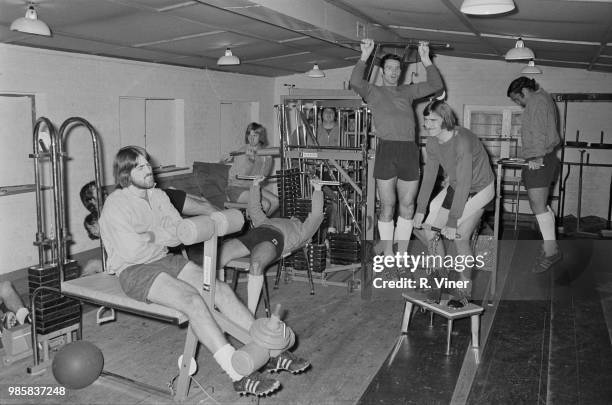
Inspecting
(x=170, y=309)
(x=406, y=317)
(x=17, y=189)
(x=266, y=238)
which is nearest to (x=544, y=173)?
(x=406, y=317)

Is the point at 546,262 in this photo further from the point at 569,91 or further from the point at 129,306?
the point at 569,91

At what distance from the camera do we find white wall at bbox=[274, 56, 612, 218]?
362 inches

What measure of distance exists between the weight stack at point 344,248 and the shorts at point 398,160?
36.5 inches

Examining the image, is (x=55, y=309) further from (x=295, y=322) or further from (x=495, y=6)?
(x=495, y=6)

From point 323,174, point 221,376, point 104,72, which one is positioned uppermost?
point 104,72

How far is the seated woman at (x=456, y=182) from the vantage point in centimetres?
431

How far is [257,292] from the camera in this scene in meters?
4.27

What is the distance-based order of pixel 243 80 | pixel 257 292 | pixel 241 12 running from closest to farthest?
pixel 257 292
pixel 241 12
pixel 243 80

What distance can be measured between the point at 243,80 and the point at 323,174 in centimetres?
446

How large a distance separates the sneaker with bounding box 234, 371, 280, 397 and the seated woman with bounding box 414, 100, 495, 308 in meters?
1.71

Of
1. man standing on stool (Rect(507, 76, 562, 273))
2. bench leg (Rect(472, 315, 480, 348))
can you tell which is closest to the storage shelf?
bench leg (Rect(472, 315, 480, 348))

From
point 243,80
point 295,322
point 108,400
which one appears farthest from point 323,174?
point 243,80

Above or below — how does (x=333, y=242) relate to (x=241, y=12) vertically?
below

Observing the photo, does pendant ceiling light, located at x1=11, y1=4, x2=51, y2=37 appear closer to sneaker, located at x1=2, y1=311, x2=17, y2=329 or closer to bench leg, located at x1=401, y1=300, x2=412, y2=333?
sneaker, located at x1=2, y1=311, x2=17, y2=329
